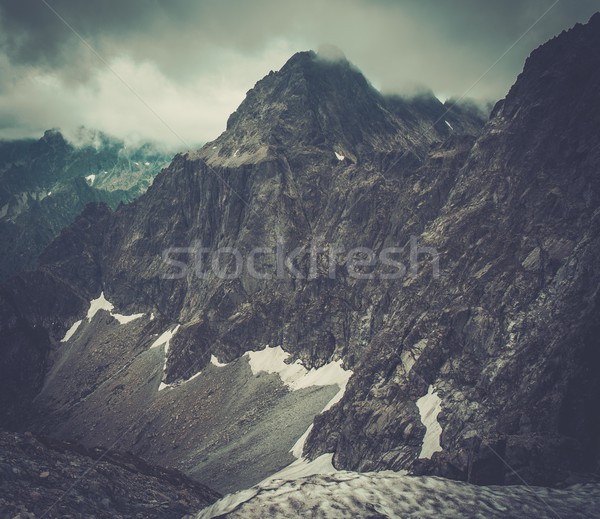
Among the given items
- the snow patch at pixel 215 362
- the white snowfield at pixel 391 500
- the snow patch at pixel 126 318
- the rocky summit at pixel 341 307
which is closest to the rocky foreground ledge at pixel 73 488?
the white snowfield at pixel 391 500

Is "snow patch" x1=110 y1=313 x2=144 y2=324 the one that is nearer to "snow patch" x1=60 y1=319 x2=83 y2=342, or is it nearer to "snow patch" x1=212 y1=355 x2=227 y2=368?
"snow patch" x1=60 y1=319 x2=83 y2=342

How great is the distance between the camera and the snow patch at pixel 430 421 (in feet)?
177

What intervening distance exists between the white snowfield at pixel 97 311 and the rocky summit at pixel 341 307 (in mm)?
1167

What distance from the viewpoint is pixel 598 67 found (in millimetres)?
76000

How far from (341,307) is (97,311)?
9856 cm

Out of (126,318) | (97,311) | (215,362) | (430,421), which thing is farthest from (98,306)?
(430,421)

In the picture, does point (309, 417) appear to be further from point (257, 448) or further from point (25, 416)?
point (25, 416)

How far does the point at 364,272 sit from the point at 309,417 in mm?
38529

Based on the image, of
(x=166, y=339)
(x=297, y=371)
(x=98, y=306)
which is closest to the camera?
(x=297, y=371)

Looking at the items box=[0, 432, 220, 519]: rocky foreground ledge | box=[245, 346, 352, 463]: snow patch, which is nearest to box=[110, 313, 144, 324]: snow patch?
box=[245, 346, 352, 463]: snow patch

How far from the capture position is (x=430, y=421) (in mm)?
58812

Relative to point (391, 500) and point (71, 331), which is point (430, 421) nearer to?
point (391, 500)

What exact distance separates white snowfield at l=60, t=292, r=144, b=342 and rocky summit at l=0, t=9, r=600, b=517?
3.83 feet

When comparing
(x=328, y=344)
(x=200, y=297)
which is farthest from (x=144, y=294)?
(x=328, y=344)
